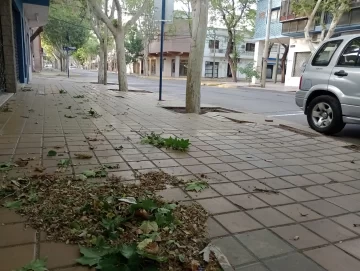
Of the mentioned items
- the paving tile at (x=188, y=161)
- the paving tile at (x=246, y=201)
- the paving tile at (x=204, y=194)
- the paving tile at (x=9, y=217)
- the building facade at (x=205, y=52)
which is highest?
the building facade at (x=205, y=52)

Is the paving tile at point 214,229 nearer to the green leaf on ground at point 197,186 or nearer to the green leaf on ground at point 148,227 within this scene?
the green leaf on ground at point 148,227

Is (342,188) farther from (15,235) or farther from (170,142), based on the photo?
(15,235)

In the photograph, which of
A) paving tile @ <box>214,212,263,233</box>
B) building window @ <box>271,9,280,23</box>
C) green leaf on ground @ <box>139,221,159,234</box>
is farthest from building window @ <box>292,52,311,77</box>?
green leaf on ground @ <box>139,221,159,234</box>

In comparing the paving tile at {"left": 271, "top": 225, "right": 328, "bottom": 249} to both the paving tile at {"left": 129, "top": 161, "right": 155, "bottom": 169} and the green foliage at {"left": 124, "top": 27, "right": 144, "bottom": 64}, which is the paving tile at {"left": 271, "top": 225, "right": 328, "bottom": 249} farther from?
the green foliage at {"left": 124, "top": 27, "right": 144, "bottom": 64}

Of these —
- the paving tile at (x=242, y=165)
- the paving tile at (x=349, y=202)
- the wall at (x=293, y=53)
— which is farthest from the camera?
the wall at (x=293, y=53)

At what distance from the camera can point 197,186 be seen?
121 inches

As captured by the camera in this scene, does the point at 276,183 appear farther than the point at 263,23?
No

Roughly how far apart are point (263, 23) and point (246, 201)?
30391 mm

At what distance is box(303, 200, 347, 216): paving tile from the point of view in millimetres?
2709

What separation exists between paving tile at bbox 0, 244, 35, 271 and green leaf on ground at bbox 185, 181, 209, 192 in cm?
145

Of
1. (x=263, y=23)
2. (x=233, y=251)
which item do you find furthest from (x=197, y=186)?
(x=263, y=23)

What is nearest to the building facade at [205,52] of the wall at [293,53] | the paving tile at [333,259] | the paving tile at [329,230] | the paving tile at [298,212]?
the wall at [293,53]

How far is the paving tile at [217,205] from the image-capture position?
103 inches

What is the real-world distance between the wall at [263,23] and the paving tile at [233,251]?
1159 inches
